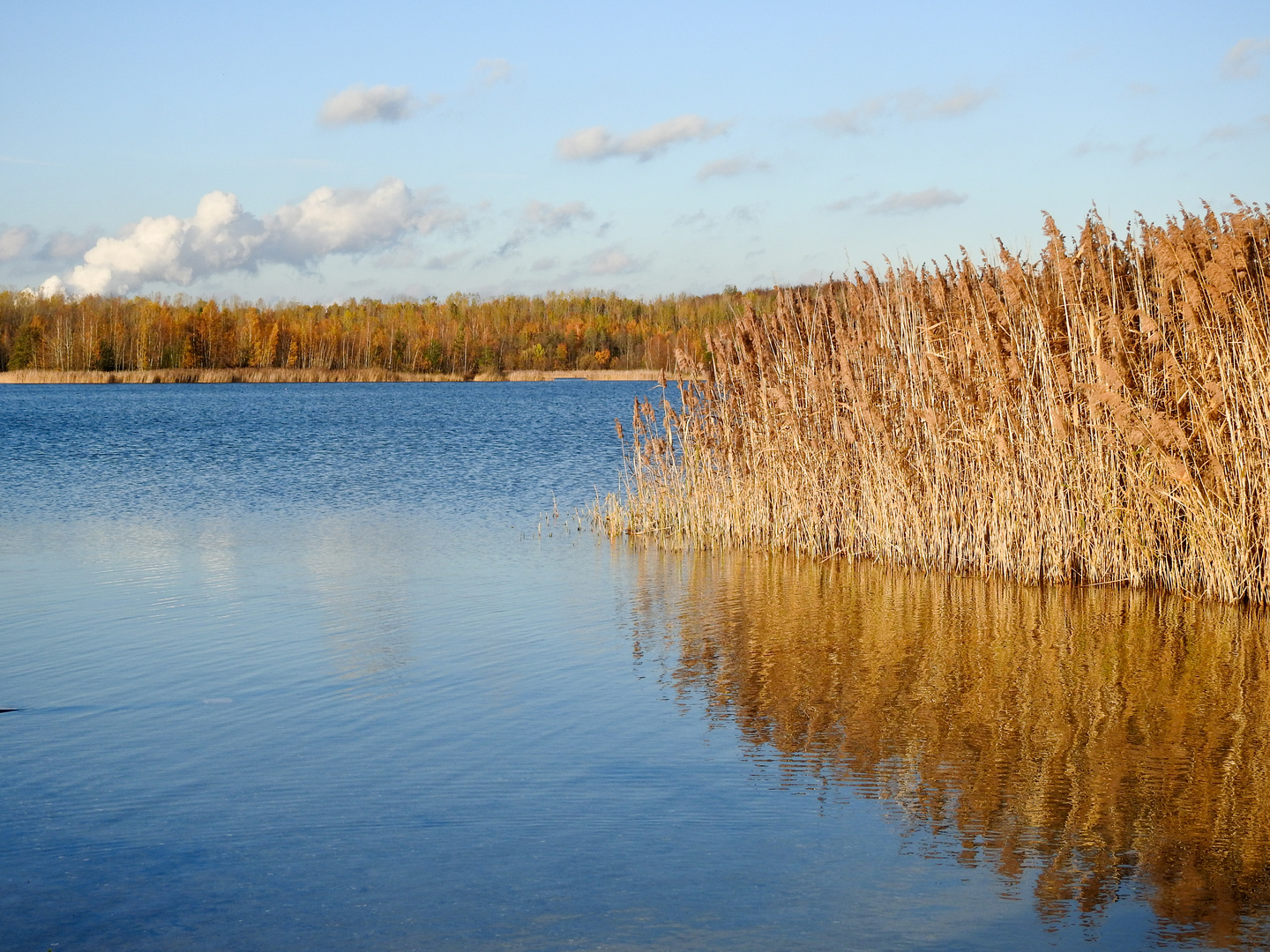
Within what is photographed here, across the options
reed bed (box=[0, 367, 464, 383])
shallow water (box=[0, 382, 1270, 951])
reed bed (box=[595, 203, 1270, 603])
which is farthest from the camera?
reed bed (box=[0, 367, 464, 383])

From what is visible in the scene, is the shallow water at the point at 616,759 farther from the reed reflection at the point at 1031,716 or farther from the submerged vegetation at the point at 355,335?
the submerged vegetation at the point at 355,335

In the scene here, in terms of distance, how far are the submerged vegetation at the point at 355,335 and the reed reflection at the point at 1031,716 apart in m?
59.8

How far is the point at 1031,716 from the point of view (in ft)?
19.8

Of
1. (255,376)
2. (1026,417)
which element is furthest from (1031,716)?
(255,376)

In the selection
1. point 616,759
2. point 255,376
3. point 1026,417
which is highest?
point 255,376

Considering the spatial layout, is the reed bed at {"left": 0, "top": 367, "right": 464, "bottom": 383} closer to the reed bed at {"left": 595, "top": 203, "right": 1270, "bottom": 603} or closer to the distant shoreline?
the distant shoreline

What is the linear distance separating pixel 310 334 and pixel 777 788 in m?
97.8

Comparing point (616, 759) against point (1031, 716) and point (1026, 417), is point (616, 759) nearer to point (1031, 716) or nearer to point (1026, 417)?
point (1031, 716)

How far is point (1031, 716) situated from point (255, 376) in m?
88.0

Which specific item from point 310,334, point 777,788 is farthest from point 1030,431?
point 310,334

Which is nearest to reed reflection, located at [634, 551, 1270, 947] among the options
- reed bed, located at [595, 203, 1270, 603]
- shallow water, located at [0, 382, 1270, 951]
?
shallow water, located at [0, 382, 1270, 951]

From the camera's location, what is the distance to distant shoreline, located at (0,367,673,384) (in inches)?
3191

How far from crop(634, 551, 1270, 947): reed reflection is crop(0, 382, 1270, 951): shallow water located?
2 cm

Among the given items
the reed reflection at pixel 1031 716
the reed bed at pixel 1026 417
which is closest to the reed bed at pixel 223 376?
the reed bed at pixel 1026 417
